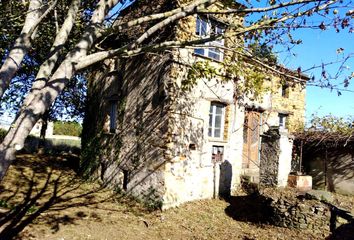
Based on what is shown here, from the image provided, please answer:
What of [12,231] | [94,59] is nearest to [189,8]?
[94,59]

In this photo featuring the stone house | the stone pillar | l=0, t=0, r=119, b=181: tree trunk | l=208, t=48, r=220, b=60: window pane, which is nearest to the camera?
l=0, t=0, r=119, b=181: tree trunk

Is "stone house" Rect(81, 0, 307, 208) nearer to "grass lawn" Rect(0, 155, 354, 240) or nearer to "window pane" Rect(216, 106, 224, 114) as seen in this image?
"window pane" Rect(216, 106, 224, 114)

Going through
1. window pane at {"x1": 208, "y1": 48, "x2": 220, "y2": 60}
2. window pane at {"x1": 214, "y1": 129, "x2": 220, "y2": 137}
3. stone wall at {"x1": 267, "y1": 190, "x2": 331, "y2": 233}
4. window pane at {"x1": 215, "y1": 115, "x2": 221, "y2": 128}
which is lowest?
stone wall at {"x1": 267, "y1": 190, "x2": 331, "y2": 233}

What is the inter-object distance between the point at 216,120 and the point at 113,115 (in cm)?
441

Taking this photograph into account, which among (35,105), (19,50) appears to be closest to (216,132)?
(19,50)

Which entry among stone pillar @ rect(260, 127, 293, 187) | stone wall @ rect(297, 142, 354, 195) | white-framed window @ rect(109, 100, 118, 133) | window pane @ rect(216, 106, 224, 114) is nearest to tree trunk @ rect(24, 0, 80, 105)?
window pane @ rect(216, 106, 224, 114)

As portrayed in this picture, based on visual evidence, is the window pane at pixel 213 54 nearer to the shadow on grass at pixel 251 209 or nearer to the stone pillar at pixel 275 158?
the stone pillar at pixel 275 158

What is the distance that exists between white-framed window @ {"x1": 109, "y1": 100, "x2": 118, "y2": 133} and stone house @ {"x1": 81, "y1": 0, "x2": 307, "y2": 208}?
43 millimetres

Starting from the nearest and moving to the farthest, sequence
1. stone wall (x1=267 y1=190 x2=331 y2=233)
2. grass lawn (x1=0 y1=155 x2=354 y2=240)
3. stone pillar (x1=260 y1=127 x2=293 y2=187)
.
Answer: grass lawn (x1=0 y1=155 x2=354 y2=240)
stone wall (x1=267 y1=190 x2=331 y2=233)
stone pillar (x1=260 y1=127 x2=293 y2=187)

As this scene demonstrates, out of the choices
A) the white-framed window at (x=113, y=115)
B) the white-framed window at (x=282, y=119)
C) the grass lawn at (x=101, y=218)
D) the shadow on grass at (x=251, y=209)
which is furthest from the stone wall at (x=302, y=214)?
the white-framed window at (x=113, y=115)

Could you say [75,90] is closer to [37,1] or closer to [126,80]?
[126,80]

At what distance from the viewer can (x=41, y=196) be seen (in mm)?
10164

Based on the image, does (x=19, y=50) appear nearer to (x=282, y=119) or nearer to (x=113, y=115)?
(x=113, y=115)

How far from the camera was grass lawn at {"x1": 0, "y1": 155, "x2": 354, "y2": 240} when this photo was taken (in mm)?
7797
